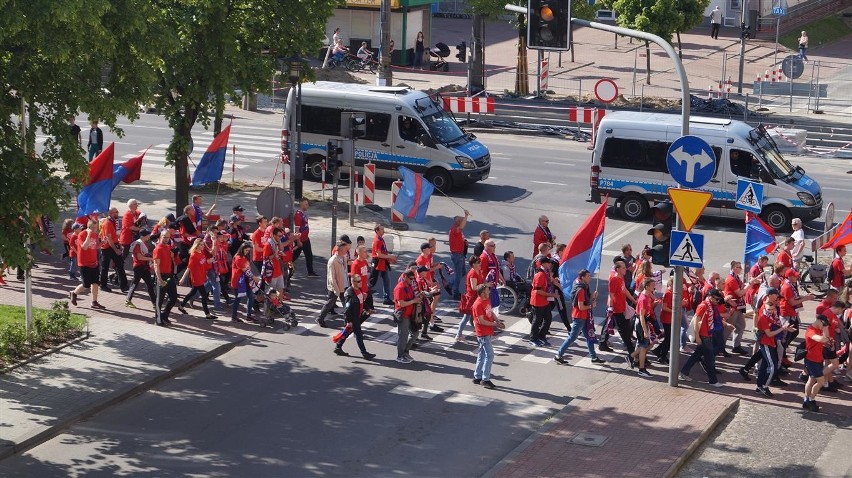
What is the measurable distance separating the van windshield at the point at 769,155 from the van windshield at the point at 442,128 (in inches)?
289

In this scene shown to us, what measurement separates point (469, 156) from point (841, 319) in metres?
13.4

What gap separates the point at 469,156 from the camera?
29312mm

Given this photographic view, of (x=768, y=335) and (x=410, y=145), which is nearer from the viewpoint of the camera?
(x=768, y=335)

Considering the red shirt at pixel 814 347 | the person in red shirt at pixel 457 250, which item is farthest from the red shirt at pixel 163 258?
the red shirt at pixel 814 347

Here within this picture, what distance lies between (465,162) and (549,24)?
13702mm

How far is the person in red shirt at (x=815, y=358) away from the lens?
51.5 ft

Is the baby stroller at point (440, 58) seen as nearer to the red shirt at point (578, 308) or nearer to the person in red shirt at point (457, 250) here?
the person in red shirt at point (457, 250)

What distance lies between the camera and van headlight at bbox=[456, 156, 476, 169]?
96.0ft

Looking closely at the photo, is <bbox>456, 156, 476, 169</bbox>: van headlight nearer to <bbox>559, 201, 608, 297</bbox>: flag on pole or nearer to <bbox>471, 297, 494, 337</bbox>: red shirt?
<bbox>559, 201, 608, 297</bbox>: flag on pole

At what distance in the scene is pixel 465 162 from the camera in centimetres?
2930

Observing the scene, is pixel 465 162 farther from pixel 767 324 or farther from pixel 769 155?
pixel 767 324

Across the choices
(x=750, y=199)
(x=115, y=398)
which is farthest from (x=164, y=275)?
(x=750, y=199)

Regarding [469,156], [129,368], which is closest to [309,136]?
[469,156]

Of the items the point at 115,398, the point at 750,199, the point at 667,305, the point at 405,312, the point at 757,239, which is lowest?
the point at 115,398
